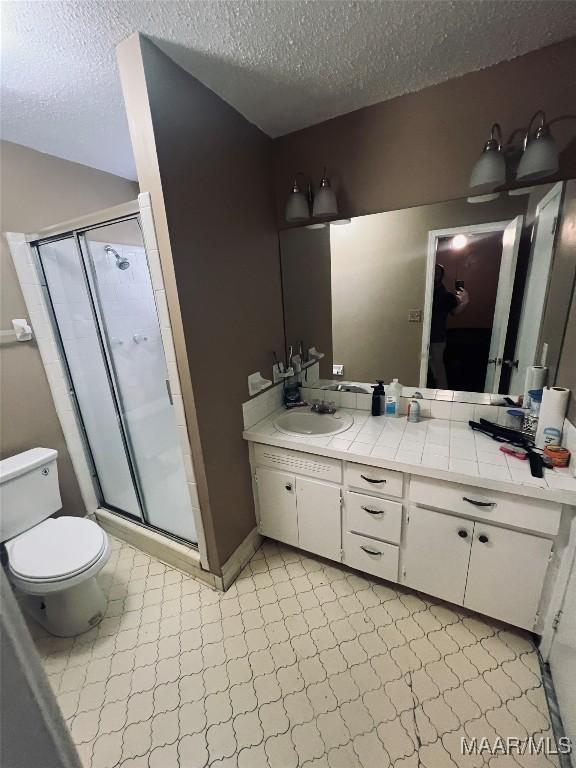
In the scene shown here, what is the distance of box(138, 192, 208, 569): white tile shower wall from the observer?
48.2 inches

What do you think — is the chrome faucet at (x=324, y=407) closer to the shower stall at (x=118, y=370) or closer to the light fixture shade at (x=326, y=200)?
the shower stall at (x=118, y=370)

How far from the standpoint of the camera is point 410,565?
1.45m

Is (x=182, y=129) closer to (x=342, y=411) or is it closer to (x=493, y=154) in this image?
(x=493, y=154)

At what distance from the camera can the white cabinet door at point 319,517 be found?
1.56 meters

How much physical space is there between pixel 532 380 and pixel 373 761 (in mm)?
1591

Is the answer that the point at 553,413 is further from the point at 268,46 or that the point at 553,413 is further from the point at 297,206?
the point at 268,46

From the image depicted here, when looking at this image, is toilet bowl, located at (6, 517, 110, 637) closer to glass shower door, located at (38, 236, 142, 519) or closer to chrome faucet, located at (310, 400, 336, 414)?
glass shower door, located at (38, 236, 142, 519)

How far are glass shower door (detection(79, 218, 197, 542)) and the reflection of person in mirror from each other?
55.8 inches

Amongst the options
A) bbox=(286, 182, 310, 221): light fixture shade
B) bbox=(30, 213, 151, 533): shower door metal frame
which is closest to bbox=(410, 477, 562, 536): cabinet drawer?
bbox=(286, 182, 310, 221): light fixture shade

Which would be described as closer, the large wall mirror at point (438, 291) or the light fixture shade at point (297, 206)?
the large wall mirror at point (438, 291)

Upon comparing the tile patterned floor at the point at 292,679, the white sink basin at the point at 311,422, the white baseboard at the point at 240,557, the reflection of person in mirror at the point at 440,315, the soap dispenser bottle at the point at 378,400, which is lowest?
the tile patterned floor at the point at 292,679

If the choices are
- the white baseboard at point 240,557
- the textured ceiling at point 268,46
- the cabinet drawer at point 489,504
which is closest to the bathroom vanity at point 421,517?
the cabinet drawer at point 489,504

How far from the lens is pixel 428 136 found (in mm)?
1437

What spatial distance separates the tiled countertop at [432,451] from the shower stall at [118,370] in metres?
0.67
